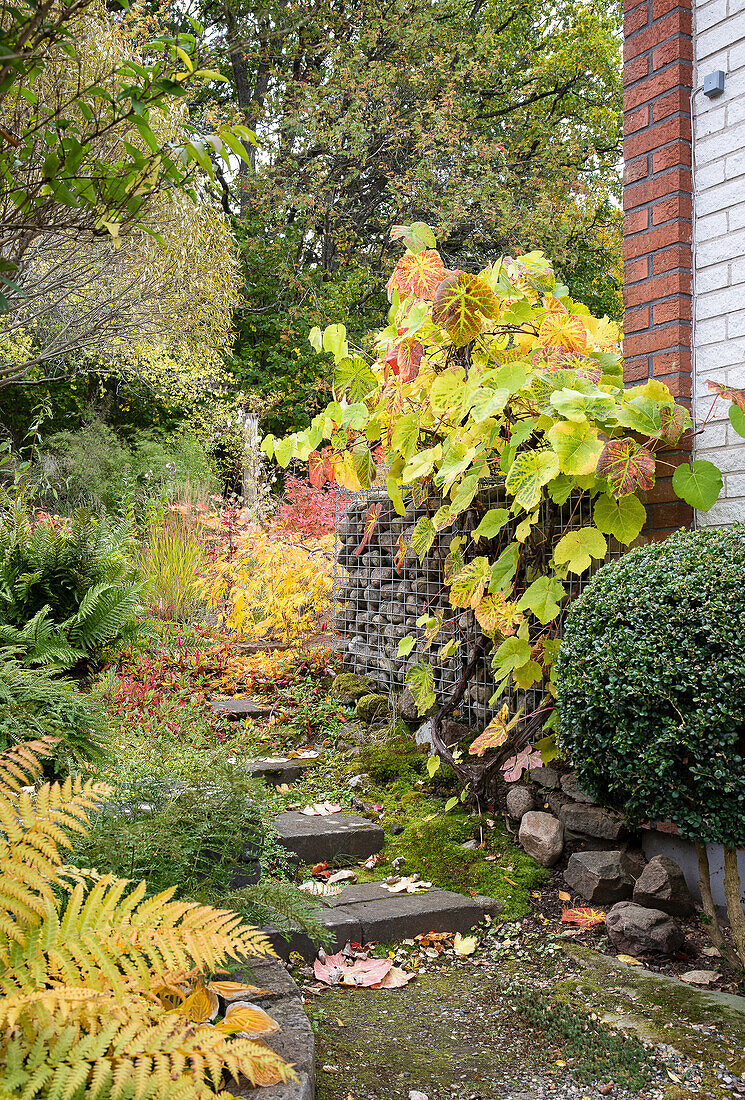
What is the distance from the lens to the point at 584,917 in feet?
8.47

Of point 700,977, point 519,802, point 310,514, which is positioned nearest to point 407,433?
point 519,802

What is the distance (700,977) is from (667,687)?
85cm

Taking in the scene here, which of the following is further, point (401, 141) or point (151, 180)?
point (401, 141)

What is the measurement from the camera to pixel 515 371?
2.65 metres

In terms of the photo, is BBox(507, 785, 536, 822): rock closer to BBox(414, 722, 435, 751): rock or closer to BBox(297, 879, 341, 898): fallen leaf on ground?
BBox(414, 722, 435, 751): rock

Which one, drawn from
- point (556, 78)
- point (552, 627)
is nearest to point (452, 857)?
point (552, 627)

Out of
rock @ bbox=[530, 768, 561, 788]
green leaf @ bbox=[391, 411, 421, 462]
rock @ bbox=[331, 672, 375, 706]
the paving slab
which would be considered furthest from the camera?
rock @ bbox=[331, 672, 375, 706]

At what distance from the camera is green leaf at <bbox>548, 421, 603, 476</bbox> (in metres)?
2.42

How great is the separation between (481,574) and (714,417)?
1.02 metres

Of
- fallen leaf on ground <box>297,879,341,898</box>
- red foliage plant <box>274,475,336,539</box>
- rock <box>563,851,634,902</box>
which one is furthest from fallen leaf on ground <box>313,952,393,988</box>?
red foliage plant <box>274,475,336,539</box>

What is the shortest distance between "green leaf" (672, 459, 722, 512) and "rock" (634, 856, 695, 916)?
3.93 ft

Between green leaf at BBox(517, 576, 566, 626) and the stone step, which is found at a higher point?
green leaf at BBox(517, 576, 566, 626)

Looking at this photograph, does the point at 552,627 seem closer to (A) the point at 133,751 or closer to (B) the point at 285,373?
(A) the point at 133,751

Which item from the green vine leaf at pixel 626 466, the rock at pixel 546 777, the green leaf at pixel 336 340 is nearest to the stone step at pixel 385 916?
the rock at pixel 546 777
